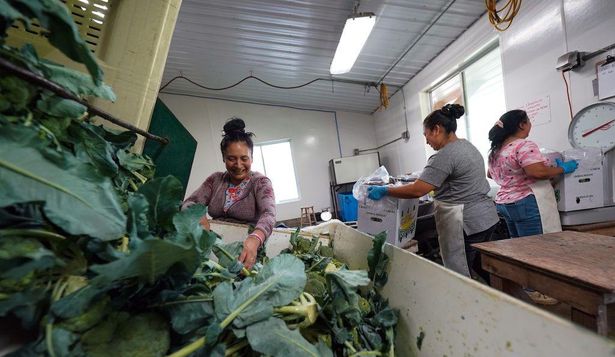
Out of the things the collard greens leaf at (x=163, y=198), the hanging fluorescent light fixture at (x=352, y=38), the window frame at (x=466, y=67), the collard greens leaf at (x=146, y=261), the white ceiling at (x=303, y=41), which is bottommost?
the collard greens leaf at (x=146, y=261)

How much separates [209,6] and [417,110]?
3154 mm

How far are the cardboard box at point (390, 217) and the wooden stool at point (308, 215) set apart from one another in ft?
12.3

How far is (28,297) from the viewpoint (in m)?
0.37

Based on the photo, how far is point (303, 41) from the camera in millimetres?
3217

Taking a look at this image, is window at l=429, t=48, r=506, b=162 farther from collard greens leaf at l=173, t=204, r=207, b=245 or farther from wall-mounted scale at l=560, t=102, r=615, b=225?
collard greens leaf at l=173, t=204, r=207, b=245

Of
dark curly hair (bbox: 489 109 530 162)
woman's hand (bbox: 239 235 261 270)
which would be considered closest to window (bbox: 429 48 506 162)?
dark curly hair (bbox: 489 109 530 162)

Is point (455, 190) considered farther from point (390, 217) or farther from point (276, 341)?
point (276, 341)

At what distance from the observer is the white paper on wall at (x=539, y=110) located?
2.19 m

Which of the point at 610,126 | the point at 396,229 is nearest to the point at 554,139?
the point at 610,126

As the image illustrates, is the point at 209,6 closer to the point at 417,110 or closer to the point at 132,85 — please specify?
the point at 132,85

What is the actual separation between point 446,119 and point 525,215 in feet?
2.92

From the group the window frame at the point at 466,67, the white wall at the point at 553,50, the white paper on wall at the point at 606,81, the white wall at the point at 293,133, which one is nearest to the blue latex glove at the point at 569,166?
the white wall at the point at 553,50

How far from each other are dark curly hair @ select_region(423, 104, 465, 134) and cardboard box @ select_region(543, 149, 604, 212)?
2.29ft

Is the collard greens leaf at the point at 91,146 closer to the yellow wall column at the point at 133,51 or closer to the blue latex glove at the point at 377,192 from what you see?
the yellow wall column at the point at 133,51
